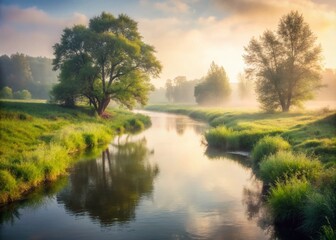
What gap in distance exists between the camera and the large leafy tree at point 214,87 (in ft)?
337

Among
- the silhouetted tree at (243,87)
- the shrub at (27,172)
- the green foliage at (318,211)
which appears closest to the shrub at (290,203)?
the green foliage at (318,211)

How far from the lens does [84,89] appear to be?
4553 centimetres

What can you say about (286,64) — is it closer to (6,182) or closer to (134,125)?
(134,125)

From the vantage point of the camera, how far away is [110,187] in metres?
17.2

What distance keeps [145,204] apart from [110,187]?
3479mm

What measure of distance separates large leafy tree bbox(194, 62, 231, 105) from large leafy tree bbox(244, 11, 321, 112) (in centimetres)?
4871

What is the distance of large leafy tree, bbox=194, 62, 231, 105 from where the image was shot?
337 feet

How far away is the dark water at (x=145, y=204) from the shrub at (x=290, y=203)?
962mm

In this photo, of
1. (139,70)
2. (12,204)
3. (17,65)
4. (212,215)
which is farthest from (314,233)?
(17,65)

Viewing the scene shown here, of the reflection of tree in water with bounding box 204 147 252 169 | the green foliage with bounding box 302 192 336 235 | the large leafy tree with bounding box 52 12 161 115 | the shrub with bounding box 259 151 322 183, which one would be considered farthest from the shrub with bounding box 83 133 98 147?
the green foliage with bounding box 302 192 336 235

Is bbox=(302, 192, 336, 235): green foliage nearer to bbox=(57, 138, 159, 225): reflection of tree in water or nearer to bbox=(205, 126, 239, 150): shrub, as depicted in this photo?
bbox=(57, 138, 159, 225): reflection of tree in water

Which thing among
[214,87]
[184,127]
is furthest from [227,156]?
[214,87]

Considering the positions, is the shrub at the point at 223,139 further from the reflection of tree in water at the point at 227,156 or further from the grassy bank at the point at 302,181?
the grassy bank at the point at 302,181

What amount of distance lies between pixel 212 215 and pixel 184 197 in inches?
106
